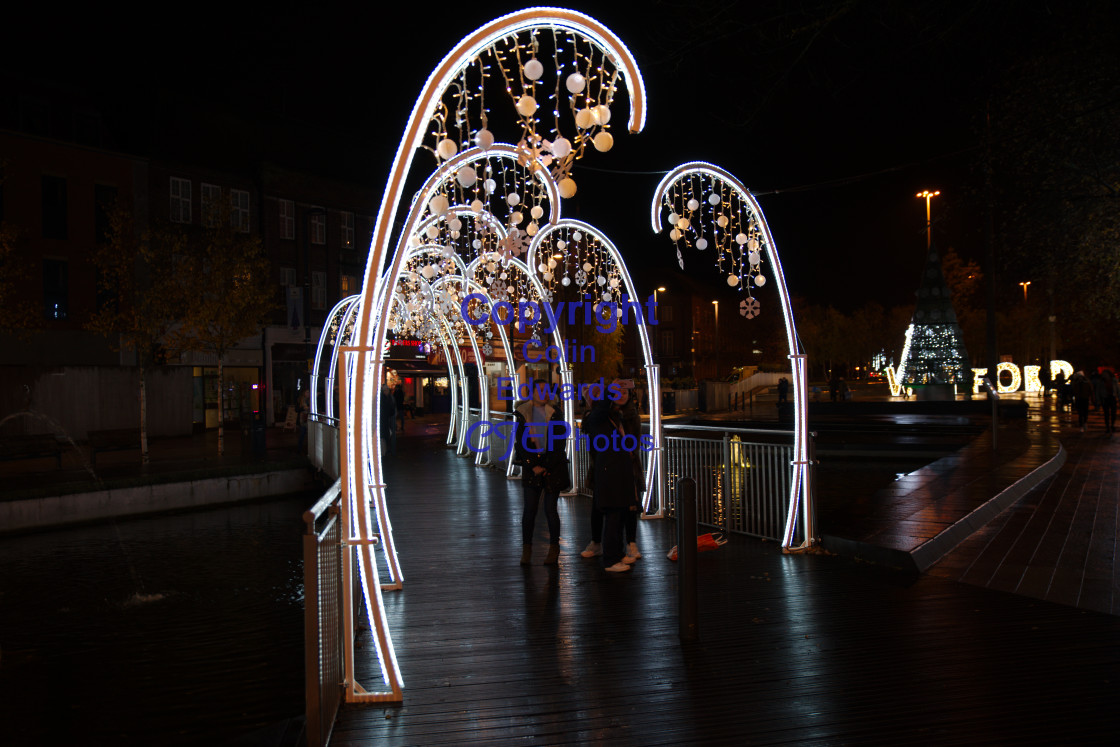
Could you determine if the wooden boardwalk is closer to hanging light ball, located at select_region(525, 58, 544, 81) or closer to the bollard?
the bollard

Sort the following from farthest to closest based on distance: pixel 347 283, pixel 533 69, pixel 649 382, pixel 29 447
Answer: pixel 347 283 < pixel 29 447 < pixel 649 382 < pixel 533 69

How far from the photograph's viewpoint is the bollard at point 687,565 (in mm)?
5578

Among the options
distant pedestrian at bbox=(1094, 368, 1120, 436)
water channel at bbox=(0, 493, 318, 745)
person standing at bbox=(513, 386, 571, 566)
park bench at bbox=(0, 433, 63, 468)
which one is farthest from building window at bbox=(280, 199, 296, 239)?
distant pedestrian at bbox=(1094, 368, 1120, 436)

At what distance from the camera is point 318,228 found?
3831 cm

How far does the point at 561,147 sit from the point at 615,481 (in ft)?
11.2

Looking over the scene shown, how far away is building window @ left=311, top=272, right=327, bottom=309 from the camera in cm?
3784

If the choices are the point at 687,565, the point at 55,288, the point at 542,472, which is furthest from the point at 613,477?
the point at 55,288

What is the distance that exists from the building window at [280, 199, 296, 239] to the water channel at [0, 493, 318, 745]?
88.9 ft

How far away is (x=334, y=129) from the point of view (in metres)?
40.9

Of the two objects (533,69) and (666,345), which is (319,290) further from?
(666,345)

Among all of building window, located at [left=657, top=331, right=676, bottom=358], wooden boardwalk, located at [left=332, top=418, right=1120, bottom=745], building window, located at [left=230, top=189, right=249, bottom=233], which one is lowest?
wooden boardwalk, located at [left=332, top=418, right=1120, bottom=745]

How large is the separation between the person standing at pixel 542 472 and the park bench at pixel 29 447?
13007 mm

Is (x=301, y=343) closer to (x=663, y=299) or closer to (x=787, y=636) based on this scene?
(x=787, y=636)

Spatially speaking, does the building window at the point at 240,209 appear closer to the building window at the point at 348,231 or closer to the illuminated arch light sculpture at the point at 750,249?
the building window at the point at 348,231
